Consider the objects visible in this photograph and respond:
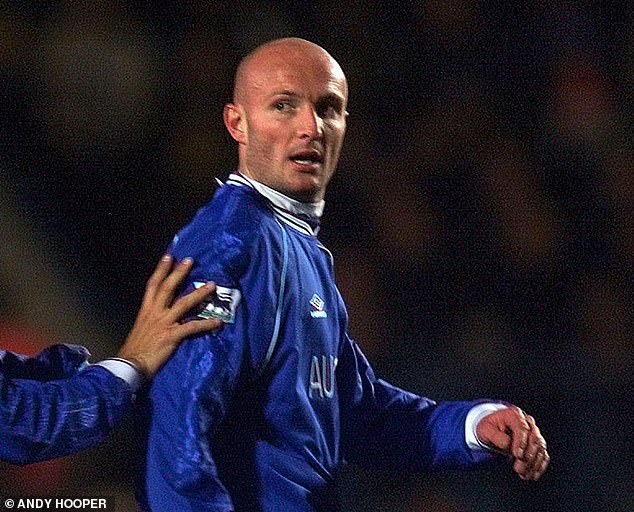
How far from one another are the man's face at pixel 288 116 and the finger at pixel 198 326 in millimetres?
361

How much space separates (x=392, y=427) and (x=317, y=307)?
450 mm

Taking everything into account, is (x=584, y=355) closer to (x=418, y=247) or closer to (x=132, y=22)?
(x=418, y=247)

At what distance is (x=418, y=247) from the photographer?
424 cm

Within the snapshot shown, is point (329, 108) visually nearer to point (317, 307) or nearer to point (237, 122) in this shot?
point (237, 122)

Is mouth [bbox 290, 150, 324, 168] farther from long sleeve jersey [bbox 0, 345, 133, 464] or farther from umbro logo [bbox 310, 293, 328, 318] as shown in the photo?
long sleeve jersey [bbox 0, 345, 133, 464]

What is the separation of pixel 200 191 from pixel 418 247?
751mm

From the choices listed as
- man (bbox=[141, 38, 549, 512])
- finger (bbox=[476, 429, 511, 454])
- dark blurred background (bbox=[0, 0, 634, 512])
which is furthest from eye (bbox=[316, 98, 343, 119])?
dark blurred background (bbox=[0, 0, 634, 512])

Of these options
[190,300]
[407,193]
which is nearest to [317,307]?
[190,300]

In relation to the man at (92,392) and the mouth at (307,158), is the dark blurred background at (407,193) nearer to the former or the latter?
the man at (92,392)

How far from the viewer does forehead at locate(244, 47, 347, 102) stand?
240cm

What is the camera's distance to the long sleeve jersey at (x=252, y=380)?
211 cm

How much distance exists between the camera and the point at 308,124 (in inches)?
95.0

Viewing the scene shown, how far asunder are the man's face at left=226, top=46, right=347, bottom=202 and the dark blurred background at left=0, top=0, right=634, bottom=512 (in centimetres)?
144

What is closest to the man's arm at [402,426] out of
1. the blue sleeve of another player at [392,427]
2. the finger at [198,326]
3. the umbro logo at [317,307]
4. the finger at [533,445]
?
the blue sleeve of another player at [392,427]
